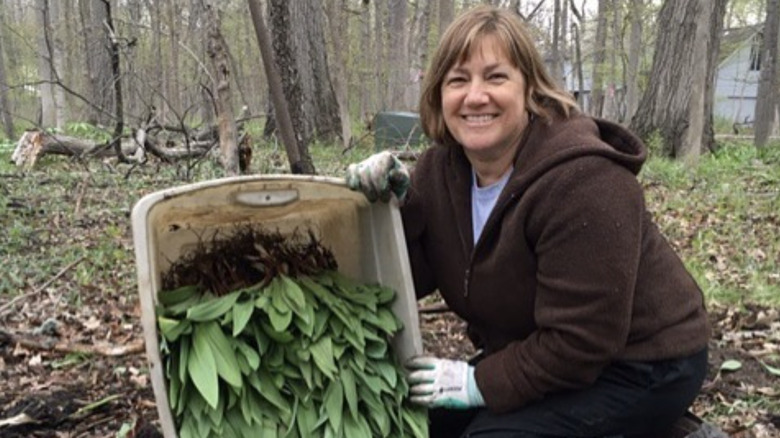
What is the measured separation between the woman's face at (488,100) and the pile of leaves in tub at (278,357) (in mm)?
527

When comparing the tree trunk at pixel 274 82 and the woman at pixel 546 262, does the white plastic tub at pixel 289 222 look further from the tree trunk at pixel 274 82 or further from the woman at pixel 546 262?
the tree trunk at pixel 274 82

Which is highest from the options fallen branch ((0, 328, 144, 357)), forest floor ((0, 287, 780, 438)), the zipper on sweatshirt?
the zipper on sweatshirt

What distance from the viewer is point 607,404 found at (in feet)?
5.67

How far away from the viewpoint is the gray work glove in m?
1.82

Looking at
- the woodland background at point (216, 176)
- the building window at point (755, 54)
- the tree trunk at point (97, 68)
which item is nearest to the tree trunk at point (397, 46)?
the woodland background at point (216, 176)

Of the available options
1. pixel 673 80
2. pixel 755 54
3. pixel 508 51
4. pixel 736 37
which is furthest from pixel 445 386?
pixel 755 54

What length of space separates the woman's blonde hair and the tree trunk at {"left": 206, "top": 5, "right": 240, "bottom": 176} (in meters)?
1.84

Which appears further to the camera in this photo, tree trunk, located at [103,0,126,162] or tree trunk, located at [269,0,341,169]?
tree trunk, located at [269,0,341,169]

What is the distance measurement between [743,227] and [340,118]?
18.2 ft

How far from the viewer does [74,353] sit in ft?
9.14

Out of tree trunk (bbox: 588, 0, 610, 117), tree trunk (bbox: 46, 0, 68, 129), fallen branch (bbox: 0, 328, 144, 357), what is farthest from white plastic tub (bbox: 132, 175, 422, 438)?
tree trunk (bbox: 588, 0, 610, 117)

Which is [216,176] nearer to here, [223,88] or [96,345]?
[223,88]

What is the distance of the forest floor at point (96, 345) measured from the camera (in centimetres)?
230

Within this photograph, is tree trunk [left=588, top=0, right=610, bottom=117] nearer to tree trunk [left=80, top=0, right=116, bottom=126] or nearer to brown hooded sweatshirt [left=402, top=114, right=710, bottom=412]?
tree trunk [left=80, top=0, right=116, bottom=126]
